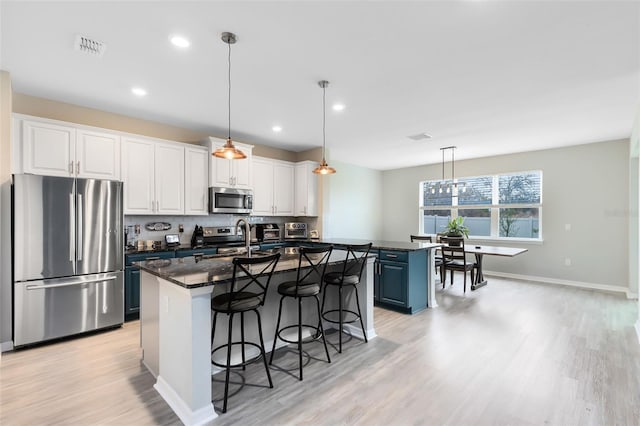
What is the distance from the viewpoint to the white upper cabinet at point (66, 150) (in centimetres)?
325

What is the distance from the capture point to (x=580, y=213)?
18.6 feet

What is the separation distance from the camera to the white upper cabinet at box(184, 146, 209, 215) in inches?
178

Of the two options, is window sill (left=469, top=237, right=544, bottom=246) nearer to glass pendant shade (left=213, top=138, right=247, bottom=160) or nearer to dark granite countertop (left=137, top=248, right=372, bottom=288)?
dark granite countertop (left=137, top=248, right=372, bottom=288)

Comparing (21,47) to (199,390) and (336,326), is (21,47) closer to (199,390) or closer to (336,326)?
(199,390)

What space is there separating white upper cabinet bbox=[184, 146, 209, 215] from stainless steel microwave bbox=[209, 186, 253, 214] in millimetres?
118

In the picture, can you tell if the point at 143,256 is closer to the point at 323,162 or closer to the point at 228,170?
the point at 228,170

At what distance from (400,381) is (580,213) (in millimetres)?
5477

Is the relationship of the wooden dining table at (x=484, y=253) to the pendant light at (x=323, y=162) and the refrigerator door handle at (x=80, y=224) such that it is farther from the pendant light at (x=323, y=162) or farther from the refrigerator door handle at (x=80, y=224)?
the refrigerator door handle at (x=80, y=224)

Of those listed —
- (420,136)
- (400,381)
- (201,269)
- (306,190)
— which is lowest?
(400,381)

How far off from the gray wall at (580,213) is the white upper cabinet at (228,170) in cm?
526

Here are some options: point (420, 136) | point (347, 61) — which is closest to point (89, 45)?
point (347, 61)

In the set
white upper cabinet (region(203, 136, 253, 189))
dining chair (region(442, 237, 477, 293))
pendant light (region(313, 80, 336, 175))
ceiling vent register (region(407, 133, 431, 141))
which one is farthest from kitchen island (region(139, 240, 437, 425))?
dining chair (region(442, 237, 477, 293))

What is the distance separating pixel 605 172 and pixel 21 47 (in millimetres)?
8107

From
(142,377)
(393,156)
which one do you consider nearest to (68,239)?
(142,377)
